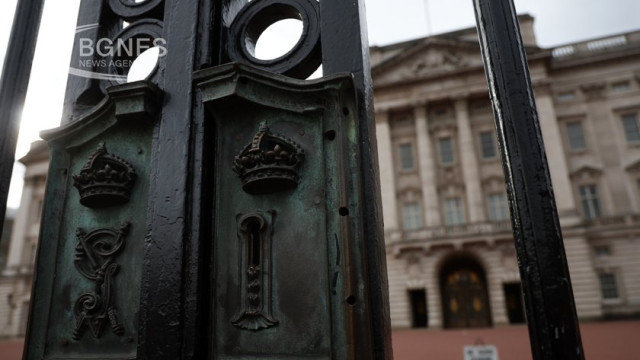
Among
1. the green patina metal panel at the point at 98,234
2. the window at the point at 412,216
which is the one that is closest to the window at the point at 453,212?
the window at the point at 412,216

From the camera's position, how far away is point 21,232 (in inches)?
1219

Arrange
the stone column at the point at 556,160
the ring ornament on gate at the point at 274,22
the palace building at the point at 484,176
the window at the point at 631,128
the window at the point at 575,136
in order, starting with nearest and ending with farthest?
the ring ornament on gate at the point at 274,22 < the palace building at the point at 484,176 < the stone column at the point at 556,160 < the window at the point at 631,128 < the window at the point at 575,136

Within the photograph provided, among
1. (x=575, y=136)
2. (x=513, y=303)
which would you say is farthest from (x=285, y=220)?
(x=575, y=136)

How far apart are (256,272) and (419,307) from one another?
965 inches

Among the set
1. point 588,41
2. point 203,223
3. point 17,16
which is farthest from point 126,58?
point 588,41

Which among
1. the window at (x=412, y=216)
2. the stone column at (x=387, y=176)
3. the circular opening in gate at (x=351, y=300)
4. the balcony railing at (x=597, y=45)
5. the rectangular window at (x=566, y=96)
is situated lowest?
the circular opening in gate at (x=351, y=300)

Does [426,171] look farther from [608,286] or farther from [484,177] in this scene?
[608,286]

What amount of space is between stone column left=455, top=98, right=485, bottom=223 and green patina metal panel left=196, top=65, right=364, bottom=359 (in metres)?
24.1

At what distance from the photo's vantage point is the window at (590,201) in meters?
24.4

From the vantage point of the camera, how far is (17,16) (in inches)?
67.4

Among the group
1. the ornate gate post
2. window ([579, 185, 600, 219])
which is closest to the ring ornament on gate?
the ornate gate post

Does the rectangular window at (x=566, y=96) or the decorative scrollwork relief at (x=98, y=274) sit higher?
the rectangular window at (x=566, y=96)

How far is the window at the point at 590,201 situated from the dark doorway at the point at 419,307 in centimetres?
1032

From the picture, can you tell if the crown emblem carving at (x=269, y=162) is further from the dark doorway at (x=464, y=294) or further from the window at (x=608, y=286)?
the window at (x=608, y=286)
